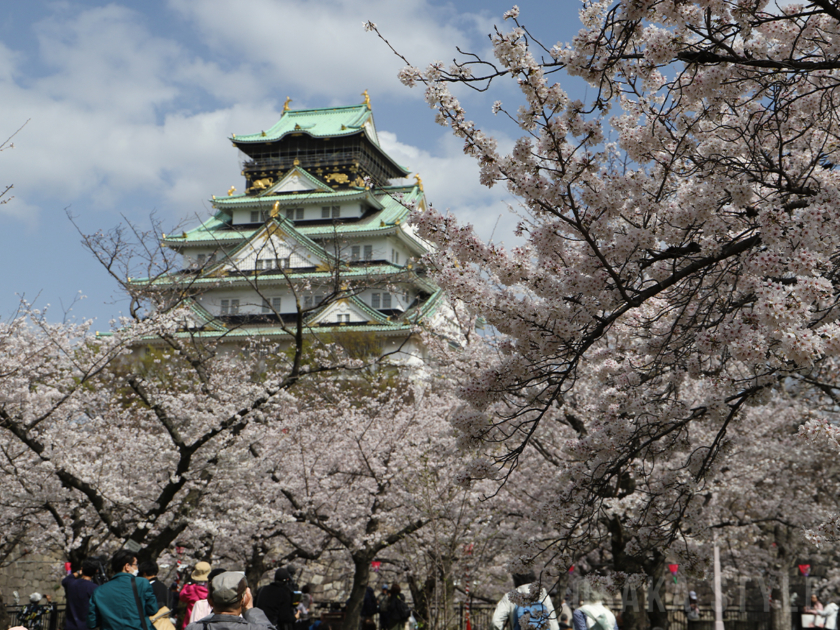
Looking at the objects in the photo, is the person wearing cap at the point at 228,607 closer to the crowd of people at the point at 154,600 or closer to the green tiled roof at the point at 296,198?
the crowd of people at the point at 154,600

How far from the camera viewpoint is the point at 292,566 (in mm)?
16969

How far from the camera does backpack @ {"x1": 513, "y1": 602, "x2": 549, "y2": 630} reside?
5.16 meters

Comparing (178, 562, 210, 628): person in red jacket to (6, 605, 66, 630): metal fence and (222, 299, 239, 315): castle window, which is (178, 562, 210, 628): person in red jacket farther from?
(222, 299, 239, 315): castle window

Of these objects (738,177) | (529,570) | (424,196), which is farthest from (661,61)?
(424,196)

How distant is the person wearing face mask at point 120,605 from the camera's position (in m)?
5.15

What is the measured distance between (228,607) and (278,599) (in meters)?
4.01

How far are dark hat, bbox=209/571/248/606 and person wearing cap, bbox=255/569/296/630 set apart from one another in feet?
12.2

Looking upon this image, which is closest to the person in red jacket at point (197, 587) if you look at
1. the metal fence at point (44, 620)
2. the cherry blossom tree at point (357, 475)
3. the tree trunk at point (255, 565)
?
the cherry blossom tree at point (357, 475)

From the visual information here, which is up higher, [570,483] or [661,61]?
[661,61]

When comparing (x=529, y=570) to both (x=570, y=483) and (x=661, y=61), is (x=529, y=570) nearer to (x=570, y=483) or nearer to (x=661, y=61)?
(x=570, y=483)

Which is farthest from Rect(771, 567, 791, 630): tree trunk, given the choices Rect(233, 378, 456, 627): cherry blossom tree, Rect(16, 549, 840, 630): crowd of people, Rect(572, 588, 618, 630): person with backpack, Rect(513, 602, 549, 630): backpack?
Rect(513, 602, 549, 630): backpack

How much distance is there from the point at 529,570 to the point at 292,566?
40.6 ft

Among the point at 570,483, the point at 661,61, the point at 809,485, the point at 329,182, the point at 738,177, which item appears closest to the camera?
the point at 661,61

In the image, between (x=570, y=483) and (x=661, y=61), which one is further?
(x=570, y=483)
